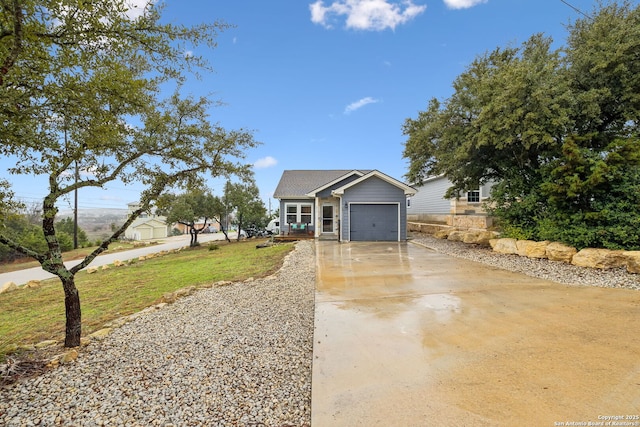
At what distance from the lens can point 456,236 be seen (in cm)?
1410

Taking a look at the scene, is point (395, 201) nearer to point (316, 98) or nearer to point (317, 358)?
point (316, 98)

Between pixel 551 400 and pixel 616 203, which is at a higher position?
pixel 616 203

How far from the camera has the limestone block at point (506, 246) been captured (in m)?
9.77

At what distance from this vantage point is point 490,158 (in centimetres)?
1120

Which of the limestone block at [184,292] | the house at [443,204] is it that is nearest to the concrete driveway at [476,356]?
the limestone block at [184,292]

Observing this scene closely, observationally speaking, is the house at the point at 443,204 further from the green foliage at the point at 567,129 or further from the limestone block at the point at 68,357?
the limestone block at the point at 68,357

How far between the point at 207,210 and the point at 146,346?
19.7 meters

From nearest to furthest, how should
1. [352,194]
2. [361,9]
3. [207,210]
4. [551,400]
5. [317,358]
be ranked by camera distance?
[551,400], [317,358], [361,9], [352,194], [207,210]

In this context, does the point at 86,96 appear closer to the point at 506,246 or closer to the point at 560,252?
the point at 560,252

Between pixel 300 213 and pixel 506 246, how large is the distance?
39.3 ft

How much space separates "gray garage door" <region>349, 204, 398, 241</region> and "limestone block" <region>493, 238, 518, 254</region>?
5.85m

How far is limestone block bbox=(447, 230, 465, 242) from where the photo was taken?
536 inches

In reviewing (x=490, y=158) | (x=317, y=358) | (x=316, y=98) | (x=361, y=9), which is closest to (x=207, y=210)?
(x=316, y=98)

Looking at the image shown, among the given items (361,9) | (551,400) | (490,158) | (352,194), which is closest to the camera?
(551,400)
